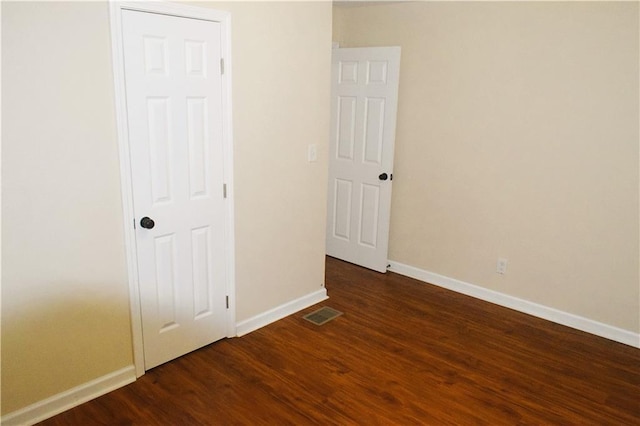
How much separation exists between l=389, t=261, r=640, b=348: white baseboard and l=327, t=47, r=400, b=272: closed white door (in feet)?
1.02

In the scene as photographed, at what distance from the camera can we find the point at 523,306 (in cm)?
360

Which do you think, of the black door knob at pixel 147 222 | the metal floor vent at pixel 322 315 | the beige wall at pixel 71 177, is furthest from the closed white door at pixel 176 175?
the metal floor vent at pixel 322 315

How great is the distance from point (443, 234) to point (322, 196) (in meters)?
1.17

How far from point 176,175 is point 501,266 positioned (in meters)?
2.56

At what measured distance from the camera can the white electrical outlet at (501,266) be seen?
3.65 metres

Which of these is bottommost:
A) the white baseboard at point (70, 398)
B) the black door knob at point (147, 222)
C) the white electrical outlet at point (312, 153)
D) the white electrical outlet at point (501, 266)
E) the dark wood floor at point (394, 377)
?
the dark wood floor at point (394, 377)

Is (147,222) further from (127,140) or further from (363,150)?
(363,150)

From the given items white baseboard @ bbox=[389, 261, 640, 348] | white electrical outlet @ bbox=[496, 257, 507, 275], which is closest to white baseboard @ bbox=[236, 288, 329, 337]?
white baseboard @ bbox=[389, 261, 640, 348]

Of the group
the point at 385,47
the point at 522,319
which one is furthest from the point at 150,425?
the point at 385,47

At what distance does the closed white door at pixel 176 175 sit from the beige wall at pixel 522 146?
6.29 ft

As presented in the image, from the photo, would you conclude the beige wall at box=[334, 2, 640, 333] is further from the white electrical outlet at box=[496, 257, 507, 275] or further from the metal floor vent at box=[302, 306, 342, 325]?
the metal floor vent at box=[302, 306, 342, 325]

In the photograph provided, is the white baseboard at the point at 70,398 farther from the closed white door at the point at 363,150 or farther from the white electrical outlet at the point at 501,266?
the white electrical outlet at the point at 501,266

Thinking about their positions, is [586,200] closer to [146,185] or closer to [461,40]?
[461,40]

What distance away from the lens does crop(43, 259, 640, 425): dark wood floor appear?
2363mm
